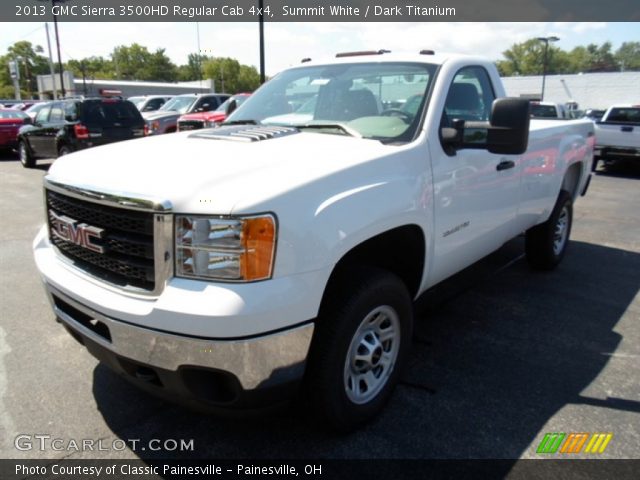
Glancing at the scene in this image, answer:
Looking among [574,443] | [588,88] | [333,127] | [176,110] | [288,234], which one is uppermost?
[588,88]

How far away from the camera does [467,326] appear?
162 inches

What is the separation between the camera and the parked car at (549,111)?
14.7 metres

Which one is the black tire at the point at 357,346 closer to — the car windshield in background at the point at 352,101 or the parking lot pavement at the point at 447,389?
the parking lot pavement at the point at 447,389

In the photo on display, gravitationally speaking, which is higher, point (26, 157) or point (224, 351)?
point (224, 351)

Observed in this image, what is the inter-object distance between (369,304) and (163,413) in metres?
1.35

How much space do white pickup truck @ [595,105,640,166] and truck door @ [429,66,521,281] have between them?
1160cm

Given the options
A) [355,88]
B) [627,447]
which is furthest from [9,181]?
[627,447]

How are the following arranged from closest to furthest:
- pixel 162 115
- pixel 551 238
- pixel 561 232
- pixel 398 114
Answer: pixel 398 114
pixel 551 238
pixel 561 232
pixel 162 115

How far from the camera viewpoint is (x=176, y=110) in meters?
17.2

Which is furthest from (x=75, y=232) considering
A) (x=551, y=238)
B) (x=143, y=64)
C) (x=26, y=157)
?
(x=143, y=64)

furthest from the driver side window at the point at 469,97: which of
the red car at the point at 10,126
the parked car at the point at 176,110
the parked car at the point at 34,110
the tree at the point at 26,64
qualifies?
the tree at the point at 26,64

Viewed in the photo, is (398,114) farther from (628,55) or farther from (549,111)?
(628,55)

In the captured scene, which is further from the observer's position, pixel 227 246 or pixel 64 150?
pixel 64 150

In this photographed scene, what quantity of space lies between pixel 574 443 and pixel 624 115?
46.3ft
